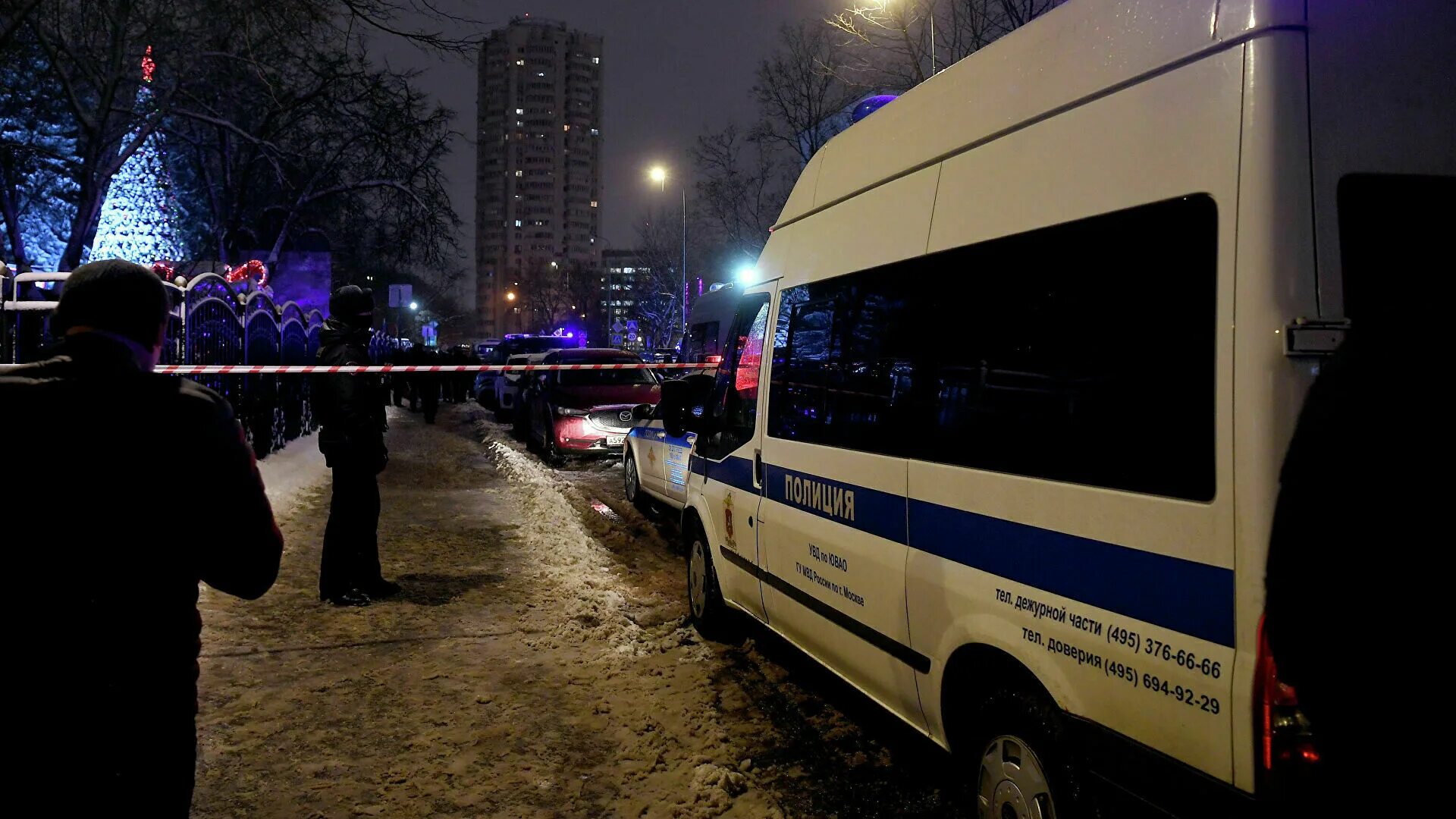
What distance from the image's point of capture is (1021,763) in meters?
2.93

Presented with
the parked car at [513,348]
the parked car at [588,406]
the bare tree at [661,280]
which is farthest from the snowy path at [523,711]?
the bare tree at [661,280]

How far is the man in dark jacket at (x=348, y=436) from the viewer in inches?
258

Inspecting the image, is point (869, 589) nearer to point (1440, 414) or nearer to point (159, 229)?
point (1440, 414)

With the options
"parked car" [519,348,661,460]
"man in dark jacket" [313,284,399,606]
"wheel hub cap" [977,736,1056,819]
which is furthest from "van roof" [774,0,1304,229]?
"parked car" [519,348,661,460]

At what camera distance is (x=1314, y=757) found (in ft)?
6.76

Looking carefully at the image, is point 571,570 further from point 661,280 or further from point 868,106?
point 661,280

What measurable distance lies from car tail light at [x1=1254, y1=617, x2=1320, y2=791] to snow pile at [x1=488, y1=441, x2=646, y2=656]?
409 cm

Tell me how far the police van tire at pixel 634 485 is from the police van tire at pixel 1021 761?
8.21 m

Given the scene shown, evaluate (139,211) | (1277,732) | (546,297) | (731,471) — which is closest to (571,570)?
(731,471)

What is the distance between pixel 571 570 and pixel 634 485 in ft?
11.5

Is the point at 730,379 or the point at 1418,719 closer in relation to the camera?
the point at 1418,719

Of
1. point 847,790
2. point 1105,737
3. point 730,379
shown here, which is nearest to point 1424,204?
point 1105,737

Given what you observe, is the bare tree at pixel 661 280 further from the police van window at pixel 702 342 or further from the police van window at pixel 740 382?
the police van window at pixel 740 382

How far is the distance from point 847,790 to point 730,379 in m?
2.38
